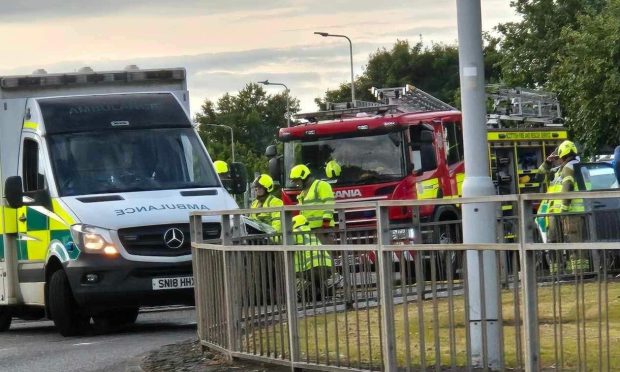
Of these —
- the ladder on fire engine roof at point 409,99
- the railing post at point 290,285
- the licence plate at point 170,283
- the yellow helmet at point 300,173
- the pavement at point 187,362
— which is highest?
the ladder on fire engine roof at point 409,99

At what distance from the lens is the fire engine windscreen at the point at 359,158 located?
2138 centimetres

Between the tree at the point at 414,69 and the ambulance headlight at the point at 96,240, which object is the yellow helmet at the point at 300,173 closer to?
the ambulance headlight at the point at 96,240

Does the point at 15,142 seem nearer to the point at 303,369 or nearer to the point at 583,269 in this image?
the point at 303,369

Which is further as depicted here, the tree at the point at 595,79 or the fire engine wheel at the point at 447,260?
the tree at the point at 595,79

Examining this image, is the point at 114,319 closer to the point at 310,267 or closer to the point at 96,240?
the point at 96,240

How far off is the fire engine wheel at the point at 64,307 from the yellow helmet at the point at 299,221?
550 centimetres

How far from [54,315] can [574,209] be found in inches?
363

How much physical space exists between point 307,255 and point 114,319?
7787mm

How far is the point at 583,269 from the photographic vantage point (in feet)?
21.9

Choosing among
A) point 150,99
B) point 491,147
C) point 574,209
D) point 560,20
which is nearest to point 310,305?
point 574,209

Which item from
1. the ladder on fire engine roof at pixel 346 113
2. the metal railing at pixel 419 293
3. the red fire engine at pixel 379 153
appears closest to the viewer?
the metal railing at pixel 419 293

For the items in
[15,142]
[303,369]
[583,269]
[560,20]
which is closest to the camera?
[583,269]

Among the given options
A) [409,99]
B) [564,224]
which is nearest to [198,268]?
[564,224]

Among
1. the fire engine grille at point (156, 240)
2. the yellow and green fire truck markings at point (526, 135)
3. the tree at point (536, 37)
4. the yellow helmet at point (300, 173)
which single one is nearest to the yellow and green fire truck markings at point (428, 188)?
the yellow and green fire truck markings at point (526, 135)
